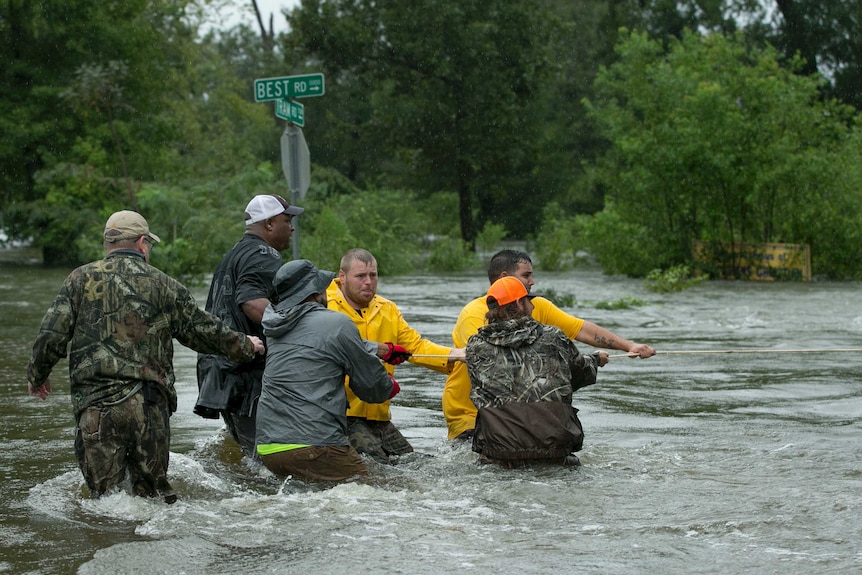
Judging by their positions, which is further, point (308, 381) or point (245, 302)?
point (245, 302)

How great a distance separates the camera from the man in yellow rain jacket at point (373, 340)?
25.5 feet

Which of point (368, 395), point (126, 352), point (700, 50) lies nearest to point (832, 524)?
point (368, 395)

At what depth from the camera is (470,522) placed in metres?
6.36

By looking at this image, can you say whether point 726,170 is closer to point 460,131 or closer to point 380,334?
point 380,334

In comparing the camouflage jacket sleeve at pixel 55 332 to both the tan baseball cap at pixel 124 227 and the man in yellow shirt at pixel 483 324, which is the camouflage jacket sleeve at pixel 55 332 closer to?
the tan baseball cap at pixel 124 227

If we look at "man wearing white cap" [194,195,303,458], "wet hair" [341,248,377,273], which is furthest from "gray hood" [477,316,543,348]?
"man wearing white cap" [194,195,303,458]

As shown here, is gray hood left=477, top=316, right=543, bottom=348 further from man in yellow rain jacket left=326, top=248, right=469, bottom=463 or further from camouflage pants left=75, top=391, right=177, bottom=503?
camouflage pants left=75, top=391, right=177, bottom=503

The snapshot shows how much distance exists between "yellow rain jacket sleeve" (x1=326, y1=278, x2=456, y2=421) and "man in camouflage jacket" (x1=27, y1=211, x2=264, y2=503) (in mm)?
1515

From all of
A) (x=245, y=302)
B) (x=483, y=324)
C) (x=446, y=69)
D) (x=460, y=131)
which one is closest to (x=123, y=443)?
(x=245, y=302)

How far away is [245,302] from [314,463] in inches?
45.1

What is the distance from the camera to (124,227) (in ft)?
21.8

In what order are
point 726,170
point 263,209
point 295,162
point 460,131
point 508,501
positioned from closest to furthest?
point 508,501 < point 263,209 < point 295,162 < point 726,170 < point 460,131

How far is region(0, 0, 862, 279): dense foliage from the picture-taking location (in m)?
28.1

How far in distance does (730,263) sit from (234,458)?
73.1 ft
